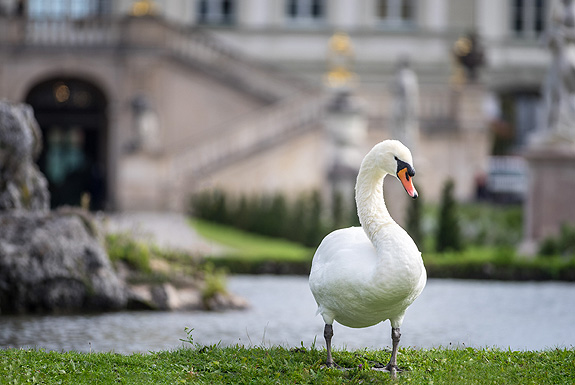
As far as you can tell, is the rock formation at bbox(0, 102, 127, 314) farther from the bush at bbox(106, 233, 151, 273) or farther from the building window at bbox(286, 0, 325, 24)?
the building window at bbox(286, 0, 325, 24)

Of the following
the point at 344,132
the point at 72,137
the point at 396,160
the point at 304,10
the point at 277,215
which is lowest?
the point at 72,137

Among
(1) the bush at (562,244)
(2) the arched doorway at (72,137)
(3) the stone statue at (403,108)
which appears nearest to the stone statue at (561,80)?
(1) the bush at (562,244)

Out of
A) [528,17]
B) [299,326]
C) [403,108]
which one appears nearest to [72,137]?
[403,108]

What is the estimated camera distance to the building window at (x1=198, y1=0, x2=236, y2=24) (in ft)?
142

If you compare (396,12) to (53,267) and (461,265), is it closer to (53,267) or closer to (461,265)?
(461,265)

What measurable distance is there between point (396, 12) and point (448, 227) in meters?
24.6

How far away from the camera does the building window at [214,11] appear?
43.3 meters

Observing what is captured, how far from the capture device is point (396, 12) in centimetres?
4388

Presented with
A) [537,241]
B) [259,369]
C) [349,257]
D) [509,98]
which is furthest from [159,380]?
[509,98]

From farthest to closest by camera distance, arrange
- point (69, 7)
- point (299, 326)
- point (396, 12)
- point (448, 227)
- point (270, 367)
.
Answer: point (396, 12), point (69, 7), point (448, 227), point (299, 326), point (270, 367)

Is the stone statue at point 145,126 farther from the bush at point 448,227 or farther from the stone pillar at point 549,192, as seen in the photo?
the stone pillar at point 549,192

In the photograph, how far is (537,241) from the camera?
19.9m

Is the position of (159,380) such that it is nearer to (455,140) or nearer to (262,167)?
(262,167)

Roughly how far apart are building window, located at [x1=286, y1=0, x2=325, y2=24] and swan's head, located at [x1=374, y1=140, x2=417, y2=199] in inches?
1404
